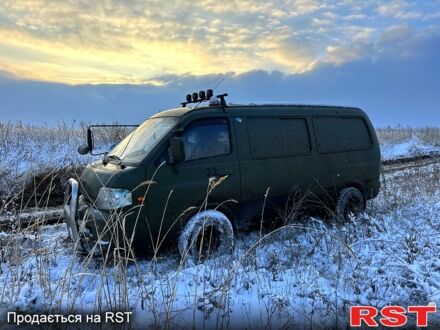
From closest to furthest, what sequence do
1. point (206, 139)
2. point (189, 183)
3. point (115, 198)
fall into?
point (115, 198), point (189, 183), point (206, 139)

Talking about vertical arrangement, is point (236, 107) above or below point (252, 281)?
above

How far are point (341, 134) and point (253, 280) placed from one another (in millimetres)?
4067

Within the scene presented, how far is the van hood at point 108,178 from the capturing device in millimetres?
5031

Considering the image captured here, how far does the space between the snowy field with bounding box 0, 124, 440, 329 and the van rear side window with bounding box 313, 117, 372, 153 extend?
147 cm

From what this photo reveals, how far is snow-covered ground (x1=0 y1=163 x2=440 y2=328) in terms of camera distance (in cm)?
355

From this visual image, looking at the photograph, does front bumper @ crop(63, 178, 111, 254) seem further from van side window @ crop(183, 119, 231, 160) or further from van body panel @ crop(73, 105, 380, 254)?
van side window @ crop(183, 119, 231, 160)

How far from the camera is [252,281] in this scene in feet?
13.8

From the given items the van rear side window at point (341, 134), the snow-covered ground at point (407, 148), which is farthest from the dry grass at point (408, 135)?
the van rear side window at point (341, 134)

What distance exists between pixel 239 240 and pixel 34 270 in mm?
2772

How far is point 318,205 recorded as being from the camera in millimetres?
7047

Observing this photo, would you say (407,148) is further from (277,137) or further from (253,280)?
(253,280)

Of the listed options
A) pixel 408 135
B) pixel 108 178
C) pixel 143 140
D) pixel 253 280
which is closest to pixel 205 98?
pixel 143 140

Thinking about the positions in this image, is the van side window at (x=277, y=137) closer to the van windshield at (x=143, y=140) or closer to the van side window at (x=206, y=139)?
the van side window at (x=206, y=139)

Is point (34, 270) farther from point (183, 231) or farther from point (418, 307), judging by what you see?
point (418, 307)
